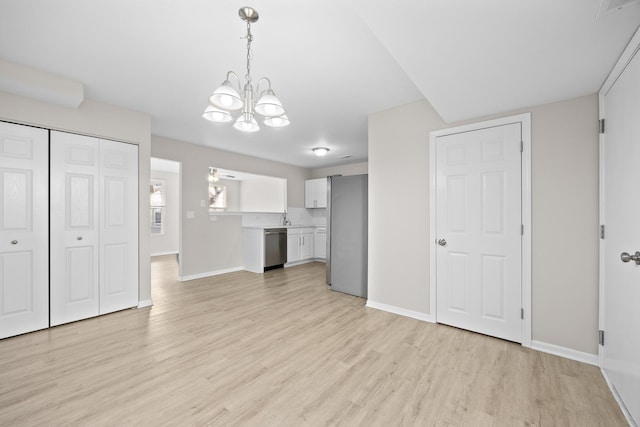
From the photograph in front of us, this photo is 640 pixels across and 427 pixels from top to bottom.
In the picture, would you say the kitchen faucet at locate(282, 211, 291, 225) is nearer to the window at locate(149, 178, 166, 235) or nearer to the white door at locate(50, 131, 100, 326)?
the window at locate(149, 178, 166, 235)

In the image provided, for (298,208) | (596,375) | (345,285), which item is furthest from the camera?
(298,208)

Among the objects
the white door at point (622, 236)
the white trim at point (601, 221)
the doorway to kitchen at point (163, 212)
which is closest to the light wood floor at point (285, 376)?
the white door at point (622, 236)

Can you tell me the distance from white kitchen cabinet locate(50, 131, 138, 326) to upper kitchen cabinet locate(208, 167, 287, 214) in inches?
144

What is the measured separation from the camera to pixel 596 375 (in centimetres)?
192

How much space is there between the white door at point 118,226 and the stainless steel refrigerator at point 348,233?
2706 mm

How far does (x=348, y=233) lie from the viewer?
395 cm

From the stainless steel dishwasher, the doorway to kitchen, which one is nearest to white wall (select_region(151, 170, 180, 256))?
the doorway to kitchen

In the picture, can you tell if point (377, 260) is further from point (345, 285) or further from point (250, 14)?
point (250, 14)

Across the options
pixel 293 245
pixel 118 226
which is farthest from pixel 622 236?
pixel 293 245

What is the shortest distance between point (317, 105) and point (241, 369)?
2.82 metres

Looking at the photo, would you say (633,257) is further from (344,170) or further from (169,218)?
(169,218)

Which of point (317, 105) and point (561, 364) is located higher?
point (317, 105)

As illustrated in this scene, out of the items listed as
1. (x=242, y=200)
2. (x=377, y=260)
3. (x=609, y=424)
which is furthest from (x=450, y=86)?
(x=242, y=200)

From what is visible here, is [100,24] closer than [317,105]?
Yes
